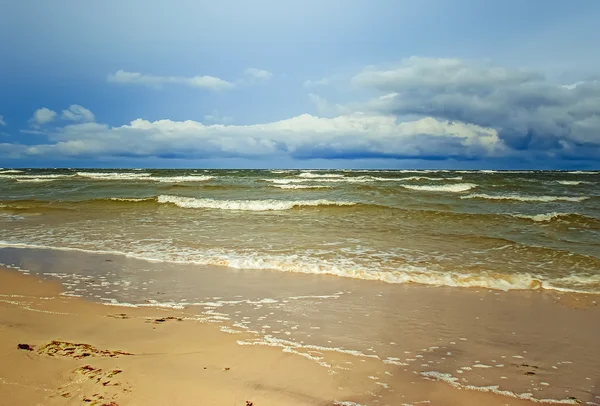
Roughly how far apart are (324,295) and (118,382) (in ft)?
11.1

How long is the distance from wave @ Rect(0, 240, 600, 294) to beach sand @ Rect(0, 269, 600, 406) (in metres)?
3.27

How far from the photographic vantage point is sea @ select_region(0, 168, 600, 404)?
4.01 meters

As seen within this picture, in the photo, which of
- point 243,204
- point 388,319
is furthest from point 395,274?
point 243,204

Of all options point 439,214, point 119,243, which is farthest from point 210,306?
point 439,214

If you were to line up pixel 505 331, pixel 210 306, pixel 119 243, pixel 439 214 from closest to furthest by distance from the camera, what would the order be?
1. pixel 505 331
2. pixel 210 306
3. pixel 119 243
4. pixel 439 214

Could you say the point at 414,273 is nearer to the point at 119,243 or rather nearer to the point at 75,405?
the point at 75,405

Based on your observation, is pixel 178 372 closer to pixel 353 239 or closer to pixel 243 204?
pixel 353 239

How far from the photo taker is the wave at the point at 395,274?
682cm

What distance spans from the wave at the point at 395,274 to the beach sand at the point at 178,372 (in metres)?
3.27

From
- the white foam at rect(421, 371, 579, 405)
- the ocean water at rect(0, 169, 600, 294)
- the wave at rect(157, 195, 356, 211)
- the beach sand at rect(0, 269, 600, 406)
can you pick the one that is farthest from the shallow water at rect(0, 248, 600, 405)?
the wave at rect(157, 195, 356, 211)

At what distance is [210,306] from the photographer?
536cm

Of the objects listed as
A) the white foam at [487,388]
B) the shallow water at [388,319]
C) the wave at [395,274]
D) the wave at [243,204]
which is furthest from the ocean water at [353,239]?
the white foam at [487,388]

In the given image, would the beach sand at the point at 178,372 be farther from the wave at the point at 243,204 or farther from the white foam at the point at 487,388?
the wave at the point at 243,204

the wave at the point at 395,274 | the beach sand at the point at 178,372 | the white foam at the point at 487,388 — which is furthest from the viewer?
the wave at the point at 395,274
